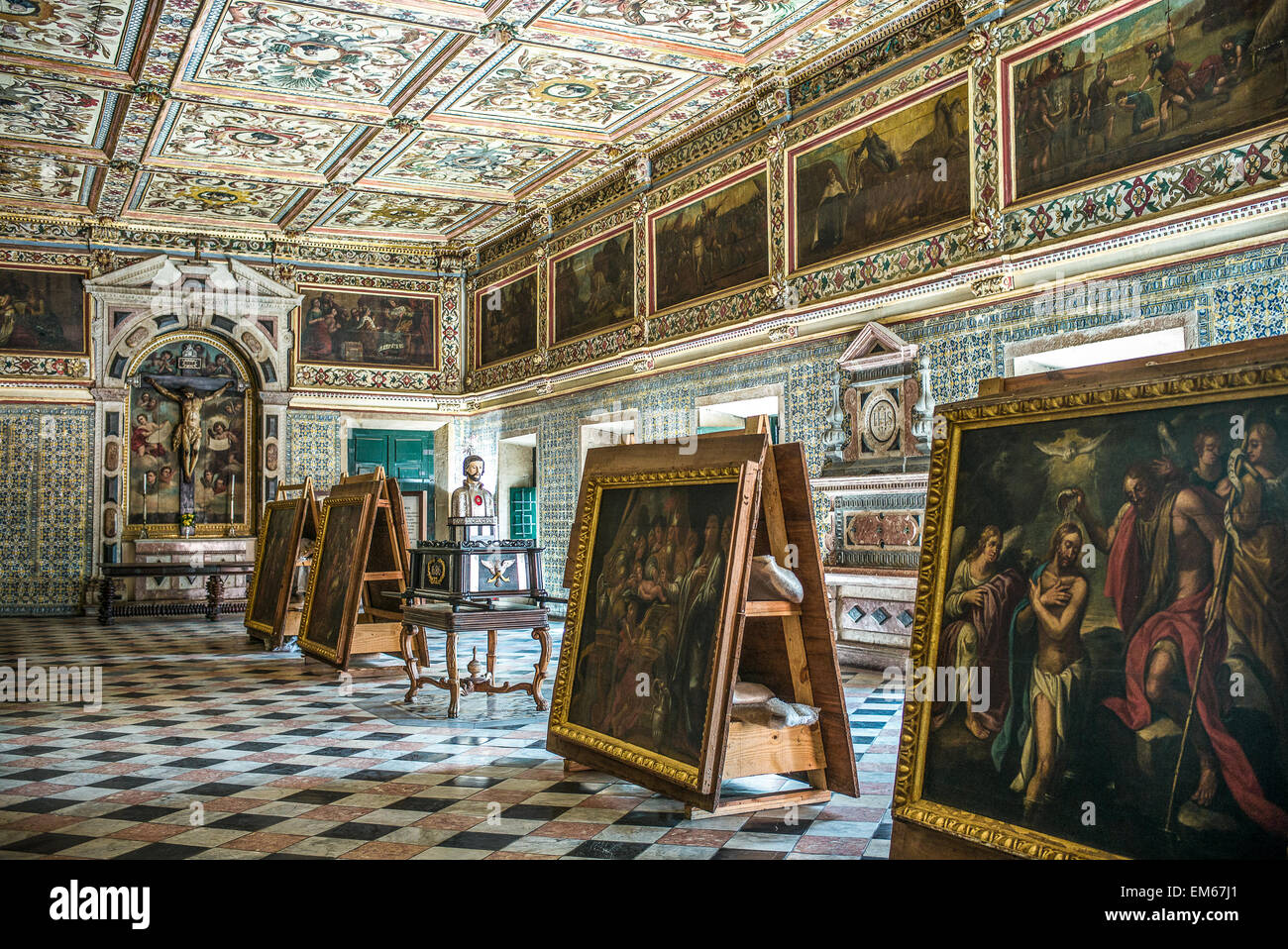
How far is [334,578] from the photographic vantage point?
10.1 meters

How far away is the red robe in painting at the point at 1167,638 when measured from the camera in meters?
2.73

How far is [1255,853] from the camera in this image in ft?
8.81

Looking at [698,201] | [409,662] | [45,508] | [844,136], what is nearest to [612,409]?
[698,201]

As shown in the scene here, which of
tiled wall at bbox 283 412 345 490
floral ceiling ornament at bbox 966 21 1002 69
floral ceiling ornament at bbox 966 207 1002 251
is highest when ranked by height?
floral ceiling ornament at bbox 966 21 1002 69

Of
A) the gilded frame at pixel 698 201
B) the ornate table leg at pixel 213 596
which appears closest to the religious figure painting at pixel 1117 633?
the gilded frame at pixel 698 201

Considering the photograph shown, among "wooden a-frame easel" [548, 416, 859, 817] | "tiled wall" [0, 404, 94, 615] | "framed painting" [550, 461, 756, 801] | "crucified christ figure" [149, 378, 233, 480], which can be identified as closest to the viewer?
"framed painting" [550, 461, 756, 801]

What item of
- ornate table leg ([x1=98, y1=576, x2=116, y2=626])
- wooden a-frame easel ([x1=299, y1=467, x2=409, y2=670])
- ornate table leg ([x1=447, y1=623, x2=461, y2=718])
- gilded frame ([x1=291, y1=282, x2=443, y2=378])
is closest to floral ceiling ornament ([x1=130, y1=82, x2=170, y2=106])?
wooden a-frame easel ([x1=299, y1=467, x2=409, y2=670])

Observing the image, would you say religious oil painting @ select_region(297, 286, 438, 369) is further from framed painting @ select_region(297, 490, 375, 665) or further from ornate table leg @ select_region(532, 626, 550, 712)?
ornate table leg @ select_region(532, 626, 550, 712)

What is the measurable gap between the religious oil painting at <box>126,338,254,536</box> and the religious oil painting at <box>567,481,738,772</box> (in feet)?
49.9

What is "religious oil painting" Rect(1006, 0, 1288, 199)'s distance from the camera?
304 inches

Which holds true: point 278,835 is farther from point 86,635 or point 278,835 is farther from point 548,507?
point 548,507

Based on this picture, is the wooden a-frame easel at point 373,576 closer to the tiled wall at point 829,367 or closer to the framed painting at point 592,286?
the tiled wall at point 829,367

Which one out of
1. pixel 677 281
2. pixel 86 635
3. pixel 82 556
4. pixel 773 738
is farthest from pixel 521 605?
pixel 82 556

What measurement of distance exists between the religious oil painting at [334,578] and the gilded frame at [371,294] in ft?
31.4
